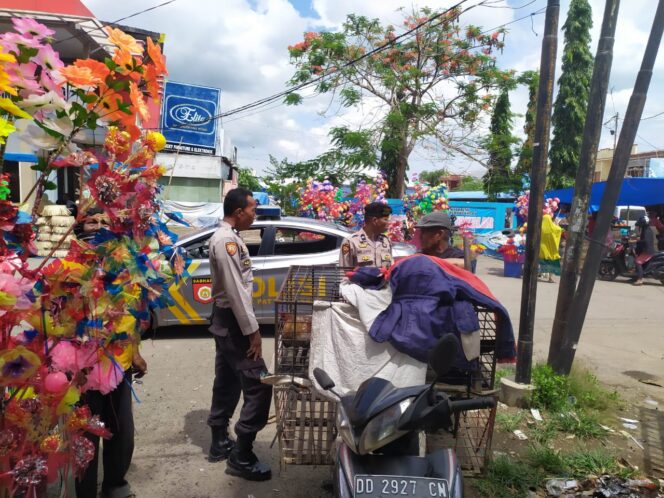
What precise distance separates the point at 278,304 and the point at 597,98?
11.7 ft

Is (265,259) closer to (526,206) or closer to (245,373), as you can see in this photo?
(245,373)

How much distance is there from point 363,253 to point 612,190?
7.72 feet

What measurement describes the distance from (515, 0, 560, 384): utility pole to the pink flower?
12.9 ft

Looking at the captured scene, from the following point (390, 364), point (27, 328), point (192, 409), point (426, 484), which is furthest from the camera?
point (192, 409)

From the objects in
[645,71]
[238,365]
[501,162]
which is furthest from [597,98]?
[501,162]

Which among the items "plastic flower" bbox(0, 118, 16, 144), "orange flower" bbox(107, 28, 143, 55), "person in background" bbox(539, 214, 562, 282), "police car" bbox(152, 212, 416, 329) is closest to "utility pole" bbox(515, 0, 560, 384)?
"police car" bbox(152, 212, 416, 329)

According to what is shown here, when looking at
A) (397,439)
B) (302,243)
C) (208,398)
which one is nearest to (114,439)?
(397,439)

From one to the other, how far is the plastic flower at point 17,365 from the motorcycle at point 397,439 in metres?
1.24

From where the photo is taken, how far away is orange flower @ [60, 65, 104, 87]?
160 centimetres

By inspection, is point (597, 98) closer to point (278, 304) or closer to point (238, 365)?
point (278, 304)

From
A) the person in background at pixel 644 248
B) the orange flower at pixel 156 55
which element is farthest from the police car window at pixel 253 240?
the person in background at pixel 644 248

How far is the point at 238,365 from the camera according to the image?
10.9 ft

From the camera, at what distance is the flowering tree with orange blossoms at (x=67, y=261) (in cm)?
157

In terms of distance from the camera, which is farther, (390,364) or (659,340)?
(659,340)
